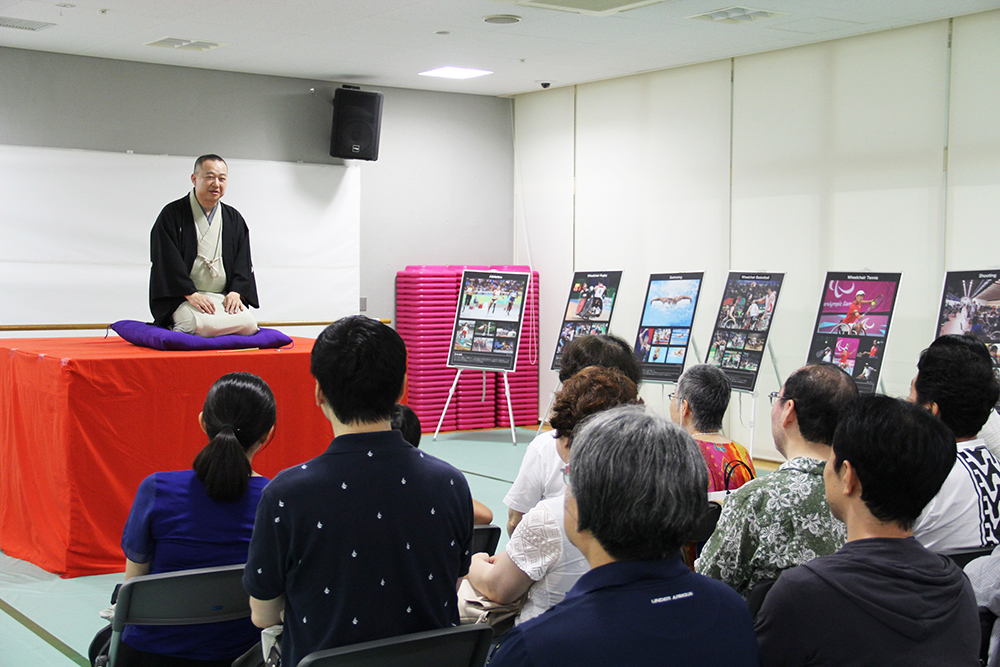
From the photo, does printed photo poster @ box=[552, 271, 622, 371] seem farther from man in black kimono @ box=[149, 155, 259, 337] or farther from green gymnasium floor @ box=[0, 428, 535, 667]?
man in black kimono @ box=[149, 155, 259, 337]

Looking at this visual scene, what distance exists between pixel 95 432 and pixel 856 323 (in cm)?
464

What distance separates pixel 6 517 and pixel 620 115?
592 cm

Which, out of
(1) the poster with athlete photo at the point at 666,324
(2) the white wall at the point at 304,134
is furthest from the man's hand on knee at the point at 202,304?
(1) the poster with athlete photo at the point at 666,324

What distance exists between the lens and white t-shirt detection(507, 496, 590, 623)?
2221mm

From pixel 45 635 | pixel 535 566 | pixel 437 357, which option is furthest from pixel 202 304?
pixel 437 357

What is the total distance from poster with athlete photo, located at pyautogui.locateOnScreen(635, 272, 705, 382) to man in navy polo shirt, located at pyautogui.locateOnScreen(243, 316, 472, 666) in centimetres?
563

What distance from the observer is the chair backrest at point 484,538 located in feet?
9.25

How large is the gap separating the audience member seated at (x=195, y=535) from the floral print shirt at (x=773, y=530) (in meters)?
1.22

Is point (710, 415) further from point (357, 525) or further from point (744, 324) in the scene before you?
point (744, 324)

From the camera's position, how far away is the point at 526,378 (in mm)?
9688

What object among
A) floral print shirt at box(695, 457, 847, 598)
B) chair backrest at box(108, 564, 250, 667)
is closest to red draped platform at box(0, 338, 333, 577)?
chair backrest at box(108, 564, 250, 667)

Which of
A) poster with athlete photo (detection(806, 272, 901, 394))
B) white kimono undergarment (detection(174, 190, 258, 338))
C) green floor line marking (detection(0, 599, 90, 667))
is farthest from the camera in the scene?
poster with athlete photo (detection(806, 272, 901, 394))

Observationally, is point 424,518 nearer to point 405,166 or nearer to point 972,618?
point 972,618

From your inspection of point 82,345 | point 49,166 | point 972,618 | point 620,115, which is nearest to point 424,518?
point 972,618
